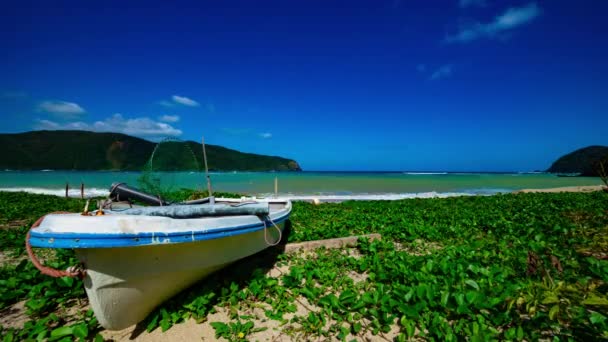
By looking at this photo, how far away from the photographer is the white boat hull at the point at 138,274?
87.2 inches

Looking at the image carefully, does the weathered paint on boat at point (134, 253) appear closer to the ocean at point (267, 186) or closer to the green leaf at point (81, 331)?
the green leaf at point (81, 331)

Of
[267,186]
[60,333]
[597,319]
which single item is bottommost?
[60,333]

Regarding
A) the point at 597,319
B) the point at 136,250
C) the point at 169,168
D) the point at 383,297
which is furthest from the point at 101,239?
the point at 597,319

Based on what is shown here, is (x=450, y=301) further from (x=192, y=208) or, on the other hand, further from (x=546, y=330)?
(x=192, y=208)

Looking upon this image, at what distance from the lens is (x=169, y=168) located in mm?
4102

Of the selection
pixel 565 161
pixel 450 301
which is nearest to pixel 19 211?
pixel 450 301

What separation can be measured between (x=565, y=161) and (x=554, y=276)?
453 feet

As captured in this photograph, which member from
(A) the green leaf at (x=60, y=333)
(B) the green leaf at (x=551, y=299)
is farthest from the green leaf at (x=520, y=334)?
(A) the green leaf at (x=60, y=333)

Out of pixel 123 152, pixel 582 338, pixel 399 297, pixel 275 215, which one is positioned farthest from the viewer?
pixel 123 152

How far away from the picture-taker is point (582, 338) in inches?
79.9

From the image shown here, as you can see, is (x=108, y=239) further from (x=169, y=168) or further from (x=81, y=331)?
(x=169, y=168)

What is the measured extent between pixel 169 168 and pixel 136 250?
2.11m

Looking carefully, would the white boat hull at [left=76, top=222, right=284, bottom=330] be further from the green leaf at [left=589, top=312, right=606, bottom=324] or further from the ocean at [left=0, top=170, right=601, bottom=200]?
the green leaf at [left=589, top=312, right=606, bottom=324]

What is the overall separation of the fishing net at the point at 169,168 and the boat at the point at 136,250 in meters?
1.28
